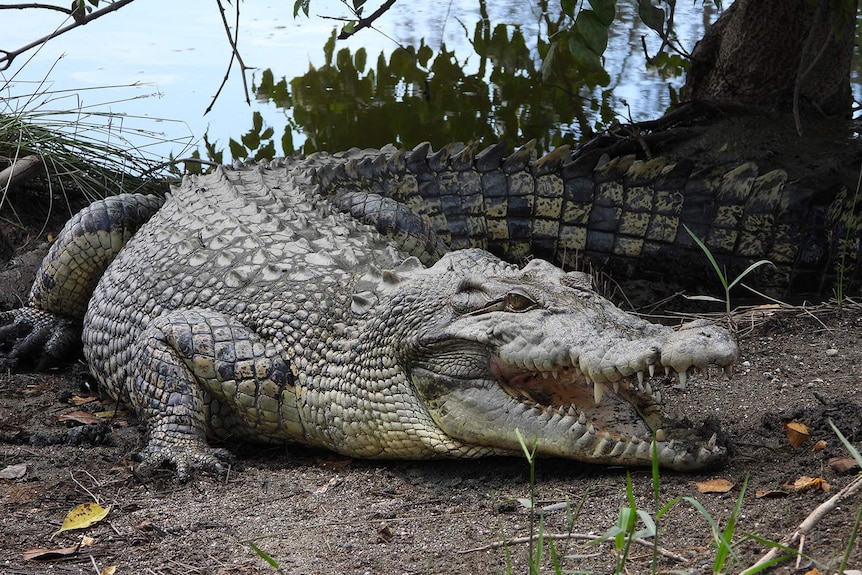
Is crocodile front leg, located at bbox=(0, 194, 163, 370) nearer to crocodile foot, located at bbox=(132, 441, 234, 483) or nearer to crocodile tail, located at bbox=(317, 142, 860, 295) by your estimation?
crocodile tail, located at bbox=(317, 142, 860, 295)

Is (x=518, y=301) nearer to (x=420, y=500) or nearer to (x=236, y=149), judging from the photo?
(x=420, y=500)

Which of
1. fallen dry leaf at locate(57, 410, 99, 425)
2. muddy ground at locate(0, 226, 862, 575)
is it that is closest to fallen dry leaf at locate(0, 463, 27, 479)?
muddy ground at locate(0, 226, 862, 575)

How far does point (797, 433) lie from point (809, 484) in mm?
432

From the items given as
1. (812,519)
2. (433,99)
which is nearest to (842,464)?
(812,519)

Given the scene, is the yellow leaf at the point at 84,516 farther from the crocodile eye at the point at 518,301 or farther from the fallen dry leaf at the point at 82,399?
the crocodile eye at the point at 518,301

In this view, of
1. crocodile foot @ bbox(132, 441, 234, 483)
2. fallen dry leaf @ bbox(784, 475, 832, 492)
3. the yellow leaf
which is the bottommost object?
the yellow leaf

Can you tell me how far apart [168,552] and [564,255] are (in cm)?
301

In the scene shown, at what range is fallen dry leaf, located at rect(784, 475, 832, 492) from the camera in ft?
8.89

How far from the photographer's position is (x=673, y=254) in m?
5.15

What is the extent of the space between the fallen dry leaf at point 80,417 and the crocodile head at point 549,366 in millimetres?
1636

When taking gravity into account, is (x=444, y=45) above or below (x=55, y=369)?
above

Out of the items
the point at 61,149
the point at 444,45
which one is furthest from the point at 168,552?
the point at 444,45

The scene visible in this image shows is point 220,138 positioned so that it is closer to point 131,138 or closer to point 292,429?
point 131,138

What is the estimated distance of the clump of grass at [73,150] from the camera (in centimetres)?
587
